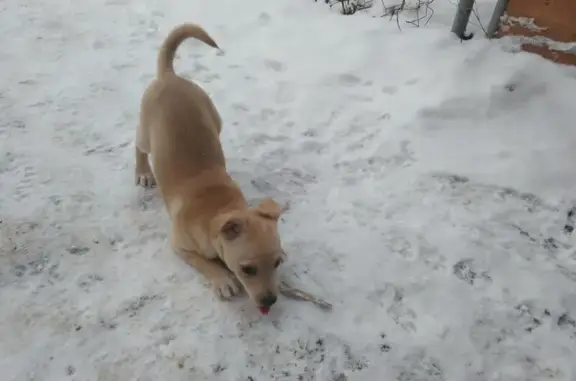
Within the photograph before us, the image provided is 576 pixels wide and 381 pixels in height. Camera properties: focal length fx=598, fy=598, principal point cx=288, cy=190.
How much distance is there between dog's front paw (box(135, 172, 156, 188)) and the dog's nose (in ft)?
3.73

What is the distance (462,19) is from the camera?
434 cm

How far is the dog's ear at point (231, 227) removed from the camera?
2.40 metres

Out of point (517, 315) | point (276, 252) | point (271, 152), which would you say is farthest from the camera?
point (271, 152)

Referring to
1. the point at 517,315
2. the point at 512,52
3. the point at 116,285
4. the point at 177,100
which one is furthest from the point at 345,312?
the point at 512,52

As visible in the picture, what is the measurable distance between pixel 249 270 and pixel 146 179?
111 cm

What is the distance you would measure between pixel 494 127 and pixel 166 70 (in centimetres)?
201

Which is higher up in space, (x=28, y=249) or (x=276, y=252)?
(x=276, y=252)

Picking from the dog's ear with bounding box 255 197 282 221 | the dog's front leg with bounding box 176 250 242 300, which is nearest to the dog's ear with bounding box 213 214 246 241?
the dog's ear with bounding box 255 197 282 221

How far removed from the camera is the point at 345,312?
8.62 feet

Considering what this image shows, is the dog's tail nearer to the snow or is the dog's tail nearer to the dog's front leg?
the snow

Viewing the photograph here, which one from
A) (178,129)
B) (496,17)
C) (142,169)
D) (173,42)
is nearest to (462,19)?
(496,17)

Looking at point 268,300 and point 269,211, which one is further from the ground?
point 269,211

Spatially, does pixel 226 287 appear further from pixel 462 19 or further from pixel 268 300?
pixel 462 19

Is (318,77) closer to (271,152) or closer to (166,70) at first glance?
(271,152)
